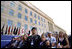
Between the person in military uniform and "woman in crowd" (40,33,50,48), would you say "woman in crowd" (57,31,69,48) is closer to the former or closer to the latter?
"woman in crowd" (40,33,50,48)

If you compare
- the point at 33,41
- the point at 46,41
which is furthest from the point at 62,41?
the point at 33,41

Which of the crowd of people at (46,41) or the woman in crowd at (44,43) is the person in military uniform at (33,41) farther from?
the woman in crowd at (44,43)

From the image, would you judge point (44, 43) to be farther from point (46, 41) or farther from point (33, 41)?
point (33, 41)

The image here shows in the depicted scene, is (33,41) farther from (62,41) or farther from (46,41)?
(62,41)

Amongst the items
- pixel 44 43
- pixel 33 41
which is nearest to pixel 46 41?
pixel 44 43

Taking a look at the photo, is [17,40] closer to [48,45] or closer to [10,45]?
[10,45]

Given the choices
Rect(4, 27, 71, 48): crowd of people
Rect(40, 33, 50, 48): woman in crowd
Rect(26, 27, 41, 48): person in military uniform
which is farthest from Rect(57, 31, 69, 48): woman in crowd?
Rect(26, 27, 41, 48): person in military uniform

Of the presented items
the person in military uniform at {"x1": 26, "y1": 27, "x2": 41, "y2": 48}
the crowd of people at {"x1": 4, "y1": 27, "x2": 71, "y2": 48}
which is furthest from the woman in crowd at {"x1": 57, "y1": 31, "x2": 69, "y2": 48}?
the person in military uniform at {"x1": 26, "y1": 27, "x2": 41, "y2": 48}

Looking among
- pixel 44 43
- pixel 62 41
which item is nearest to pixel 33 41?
pixel 44 43

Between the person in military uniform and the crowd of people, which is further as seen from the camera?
the person in military uniform

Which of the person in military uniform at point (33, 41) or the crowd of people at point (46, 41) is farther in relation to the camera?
the person in military uniform at point (33, 41)

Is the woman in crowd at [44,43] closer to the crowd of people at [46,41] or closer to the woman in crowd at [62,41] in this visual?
the crowd of people at [46,41]

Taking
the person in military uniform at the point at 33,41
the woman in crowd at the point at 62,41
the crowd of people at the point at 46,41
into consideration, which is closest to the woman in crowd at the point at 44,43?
the crowd of people at the point at 46,41

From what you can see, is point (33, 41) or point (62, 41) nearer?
point (62, 41)
